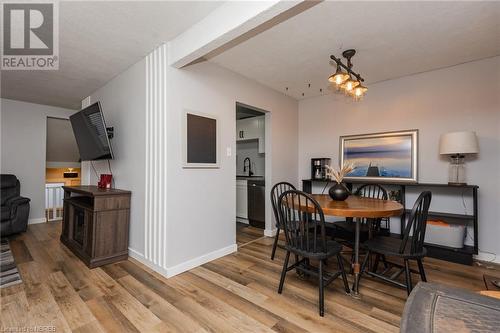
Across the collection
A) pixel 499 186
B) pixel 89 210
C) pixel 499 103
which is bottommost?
pixel 89 210

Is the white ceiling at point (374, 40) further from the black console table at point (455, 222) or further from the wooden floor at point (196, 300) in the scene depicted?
the wooden floor at point (196, 300)

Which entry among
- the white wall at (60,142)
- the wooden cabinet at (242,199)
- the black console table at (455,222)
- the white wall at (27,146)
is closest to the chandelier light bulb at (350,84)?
the black console table at (455,222)

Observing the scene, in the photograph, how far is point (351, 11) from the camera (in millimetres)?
1958

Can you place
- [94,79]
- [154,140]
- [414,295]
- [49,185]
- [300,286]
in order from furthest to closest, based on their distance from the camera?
[49,185] → [94,79] → [154,140] → [300,286] → [414,295]

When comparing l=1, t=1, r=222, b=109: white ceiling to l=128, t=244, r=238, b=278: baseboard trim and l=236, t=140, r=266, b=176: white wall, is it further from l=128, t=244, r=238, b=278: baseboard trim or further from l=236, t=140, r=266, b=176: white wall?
l=236, t=140, r=266, b=176: white wall

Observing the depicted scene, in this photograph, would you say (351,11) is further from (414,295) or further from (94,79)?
(94,79)

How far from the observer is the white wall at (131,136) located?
273 centimetres

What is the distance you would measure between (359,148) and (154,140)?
121 inches

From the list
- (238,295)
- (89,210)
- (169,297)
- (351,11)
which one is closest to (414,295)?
(238,295)

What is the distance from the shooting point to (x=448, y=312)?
0.63m

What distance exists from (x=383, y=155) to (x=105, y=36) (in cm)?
383

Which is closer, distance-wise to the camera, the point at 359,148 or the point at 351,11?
the point at 351,11

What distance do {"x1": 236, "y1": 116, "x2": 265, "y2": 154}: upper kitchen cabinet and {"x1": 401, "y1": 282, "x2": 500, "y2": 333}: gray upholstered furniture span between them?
12.5 ft

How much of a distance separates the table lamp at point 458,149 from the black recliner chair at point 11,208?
6.21m
